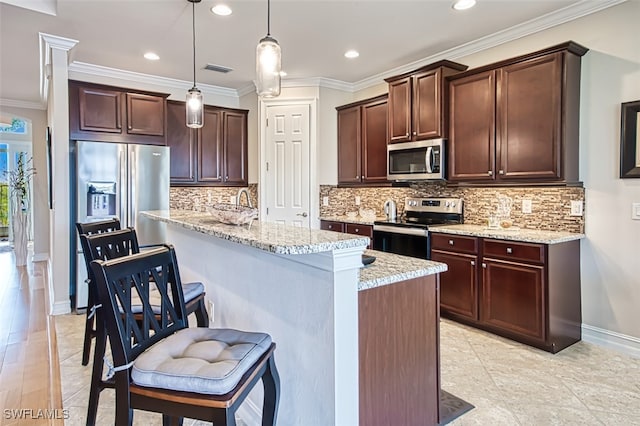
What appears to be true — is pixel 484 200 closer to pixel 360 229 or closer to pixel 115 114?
pixel 360 229

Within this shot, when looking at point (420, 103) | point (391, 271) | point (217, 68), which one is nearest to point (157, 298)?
point (391, 271)

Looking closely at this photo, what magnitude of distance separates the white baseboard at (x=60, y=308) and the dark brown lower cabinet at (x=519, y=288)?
12.4ft

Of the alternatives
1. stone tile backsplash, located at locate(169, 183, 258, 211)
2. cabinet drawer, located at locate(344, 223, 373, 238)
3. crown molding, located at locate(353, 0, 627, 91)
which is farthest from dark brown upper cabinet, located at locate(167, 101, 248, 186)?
crown molding, located at locate(353, 0, 627, 91)

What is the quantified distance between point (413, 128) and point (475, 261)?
5.17 ft

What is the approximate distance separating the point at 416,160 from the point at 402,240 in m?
0.87

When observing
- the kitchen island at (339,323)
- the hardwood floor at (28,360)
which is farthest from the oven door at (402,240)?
the hardwood floor at (28,360)

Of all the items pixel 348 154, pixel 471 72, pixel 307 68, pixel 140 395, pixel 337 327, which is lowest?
pixel 140 395

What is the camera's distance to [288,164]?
520 centimetres

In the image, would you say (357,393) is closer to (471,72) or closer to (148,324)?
(148,324)

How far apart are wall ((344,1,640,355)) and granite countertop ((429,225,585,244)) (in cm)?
24

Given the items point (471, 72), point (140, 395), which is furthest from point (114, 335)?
point (471, 72)

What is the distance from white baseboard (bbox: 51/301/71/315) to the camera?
3844 millimetres

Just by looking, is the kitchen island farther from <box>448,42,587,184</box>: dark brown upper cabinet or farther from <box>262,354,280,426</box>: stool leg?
<box>448,42,587,184</box>: dark brown upper cabinet

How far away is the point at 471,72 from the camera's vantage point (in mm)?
3609
